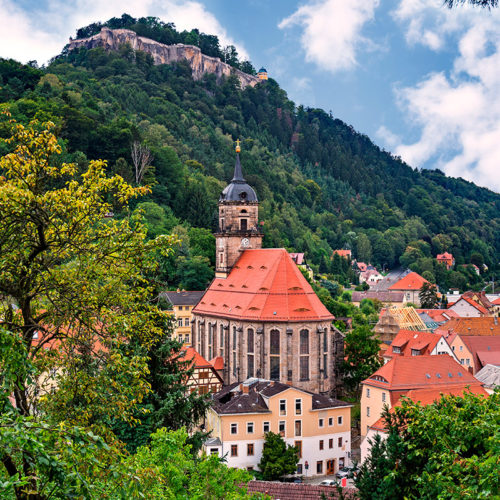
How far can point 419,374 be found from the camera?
47.0m

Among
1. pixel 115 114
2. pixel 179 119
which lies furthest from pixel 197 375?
pixel 179 119

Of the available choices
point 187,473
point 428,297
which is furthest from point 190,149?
point 187,473

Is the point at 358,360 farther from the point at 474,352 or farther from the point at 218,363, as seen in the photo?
the point at 474,352

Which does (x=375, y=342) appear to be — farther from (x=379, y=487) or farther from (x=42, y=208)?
(x=42, y=208)

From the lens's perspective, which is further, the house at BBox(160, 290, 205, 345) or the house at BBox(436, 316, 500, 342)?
the house at BBox(436, 316, 500, 342)

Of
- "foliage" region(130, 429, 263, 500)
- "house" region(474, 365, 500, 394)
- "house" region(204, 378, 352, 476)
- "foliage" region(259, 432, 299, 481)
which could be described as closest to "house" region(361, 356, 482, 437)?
"house" region(204, 378, 352, 476)

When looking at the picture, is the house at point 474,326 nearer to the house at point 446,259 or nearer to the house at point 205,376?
the house at point 205,376

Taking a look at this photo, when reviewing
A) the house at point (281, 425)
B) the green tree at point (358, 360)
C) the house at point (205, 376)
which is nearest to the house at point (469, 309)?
the green tree at point (358, 360)

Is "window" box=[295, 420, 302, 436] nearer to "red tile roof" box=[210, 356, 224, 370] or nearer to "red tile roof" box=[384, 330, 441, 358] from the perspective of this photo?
"red tile roof" box=[210, 356, 224, 370]

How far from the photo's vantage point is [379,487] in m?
20.8

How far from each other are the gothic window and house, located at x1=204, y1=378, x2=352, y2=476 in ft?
23.1

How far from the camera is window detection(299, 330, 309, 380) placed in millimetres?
51938

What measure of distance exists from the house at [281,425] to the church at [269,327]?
7.55m

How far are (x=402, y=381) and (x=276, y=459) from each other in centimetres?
1207
